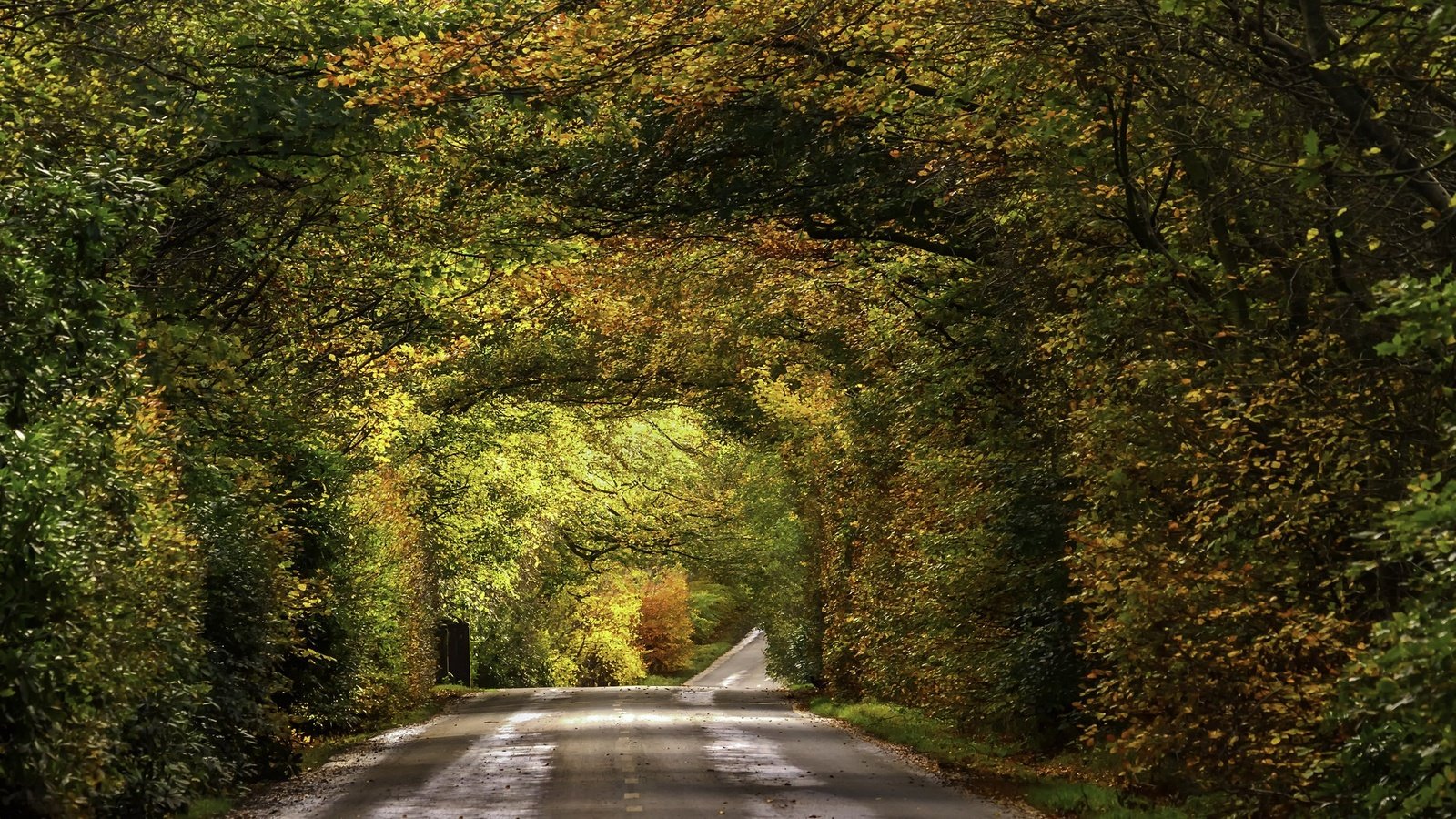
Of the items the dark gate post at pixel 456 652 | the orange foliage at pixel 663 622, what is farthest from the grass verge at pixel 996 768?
the orange foliage at pixel 663 622

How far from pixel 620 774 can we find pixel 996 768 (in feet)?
15.5

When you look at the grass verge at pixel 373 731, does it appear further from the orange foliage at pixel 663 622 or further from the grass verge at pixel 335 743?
the orange foliage at pixel 663 622

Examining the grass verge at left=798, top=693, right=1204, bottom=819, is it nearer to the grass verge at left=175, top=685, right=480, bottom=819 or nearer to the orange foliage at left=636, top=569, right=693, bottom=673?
the grass verge at left=175, top=685, right=480, bottom=819

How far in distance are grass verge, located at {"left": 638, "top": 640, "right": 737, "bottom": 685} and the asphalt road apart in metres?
35.3

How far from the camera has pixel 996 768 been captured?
19.7 metres

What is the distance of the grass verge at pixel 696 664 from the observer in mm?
66125

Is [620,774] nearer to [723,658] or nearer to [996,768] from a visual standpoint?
[996,768]

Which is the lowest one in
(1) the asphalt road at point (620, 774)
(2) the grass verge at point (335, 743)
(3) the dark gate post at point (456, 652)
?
(1) the asphalt road at point (620, 774)

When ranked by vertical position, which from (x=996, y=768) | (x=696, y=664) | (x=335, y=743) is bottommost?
(x=996, y=768)

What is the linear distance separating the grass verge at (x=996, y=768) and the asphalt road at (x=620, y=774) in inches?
22.9

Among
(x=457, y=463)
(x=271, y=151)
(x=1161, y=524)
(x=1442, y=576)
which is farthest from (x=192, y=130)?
(x=457, y=463)

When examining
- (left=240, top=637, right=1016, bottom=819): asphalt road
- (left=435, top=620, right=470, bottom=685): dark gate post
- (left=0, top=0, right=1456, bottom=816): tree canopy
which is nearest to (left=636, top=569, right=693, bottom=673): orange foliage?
(left=435, top=620, right=470, bottom=685): dark gate post

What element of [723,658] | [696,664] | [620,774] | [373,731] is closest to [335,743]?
[373,731]

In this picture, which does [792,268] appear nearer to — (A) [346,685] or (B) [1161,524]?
(A) [346,685]
